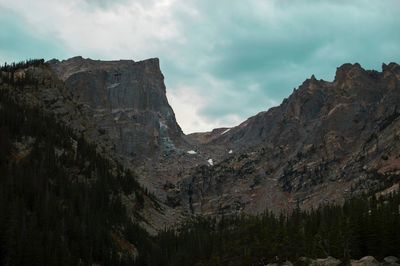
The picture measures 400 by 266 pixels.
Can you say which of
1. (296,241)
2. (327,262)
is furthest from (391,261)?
(296,241)

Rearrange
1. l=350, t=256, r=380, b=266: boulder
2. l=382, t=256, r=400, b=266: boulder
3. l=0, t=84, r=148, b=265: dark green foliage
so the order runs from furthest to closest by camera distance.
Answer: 1. l=0, t=84, r=148, b=265: dark green foliage
2. l=382, t=256, r=400, b=266: boulder
3. l=350, t=256, r=380, b=266: boulder

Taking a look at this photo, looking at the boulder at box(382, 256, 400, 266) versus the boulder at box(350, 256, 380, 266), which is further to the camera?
the boulder at box(382, 256, 400, 266)

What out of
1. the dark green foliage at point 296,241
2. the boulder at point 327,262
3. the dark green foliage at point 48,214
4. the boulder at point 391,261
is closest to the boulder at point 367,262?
the boulder at point 391,261

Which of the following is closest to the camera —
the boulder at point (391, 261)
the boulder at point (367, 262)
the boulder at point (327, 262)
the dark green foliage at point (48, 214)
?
the boulder at point (367, 262)

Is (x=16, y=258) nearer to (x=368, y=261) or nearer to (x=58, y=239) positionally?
(x=58, y=239)

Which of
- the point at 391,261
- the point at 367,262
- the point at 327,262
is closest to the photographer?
the point at 367,262

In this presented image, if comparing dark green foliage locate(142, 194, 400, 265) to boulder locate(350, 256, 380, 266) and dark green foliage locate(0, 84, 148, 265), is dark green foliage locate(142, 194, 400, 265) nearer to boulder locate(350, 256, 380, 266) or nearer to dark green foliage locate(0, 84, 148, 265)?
boulder locate(350, 256, 380, 266)

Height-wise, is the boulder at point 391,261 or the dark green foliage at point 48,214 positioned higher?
the dark green foliage at point 48,214

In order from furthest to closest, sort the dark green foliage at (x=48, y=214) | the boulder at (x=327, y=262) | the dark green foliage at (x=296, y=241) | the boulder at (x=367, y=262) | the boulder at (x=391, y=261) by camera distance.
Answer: the dark green foliage at (x=48, y=214) → the dark green foliage at (x=296, y=241) → the boulder at (x=327, y=262) → the boulder at (x=391, y=261) → the boulder at (x=367, y=262)

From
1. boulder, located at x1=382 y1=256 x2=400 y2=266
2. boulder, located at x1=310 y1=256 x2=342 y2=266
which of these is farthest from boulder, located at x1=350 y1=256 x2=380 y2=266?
boulder, located at x1=310 y1=256 x2=342 y2=266

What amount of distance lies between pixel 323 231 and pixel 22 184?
8010cm

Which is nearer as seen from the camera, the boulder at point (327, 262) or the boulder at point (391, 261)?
the boulder at point (391, 261)

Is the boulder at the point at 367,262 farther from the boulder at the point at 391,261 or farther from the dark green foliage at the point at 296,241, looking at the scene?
the dark green foliage at the point at 296,241

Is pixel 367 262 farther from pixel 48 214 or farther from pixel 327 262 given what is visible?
pixel 48 214
